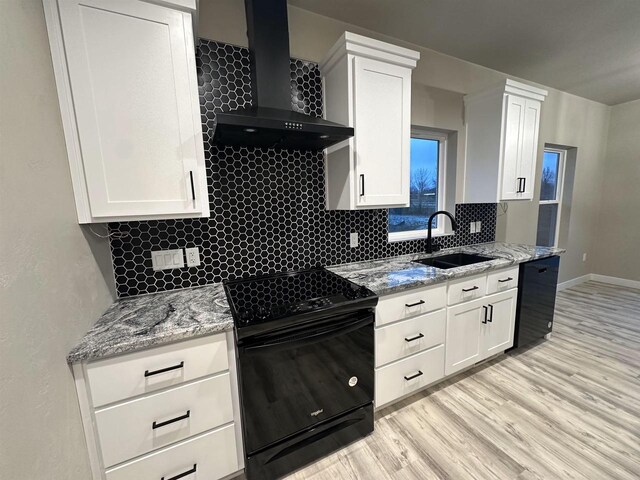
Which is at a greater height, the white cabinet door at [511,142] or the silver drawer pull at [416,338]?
the white cabinet door at [511,142]

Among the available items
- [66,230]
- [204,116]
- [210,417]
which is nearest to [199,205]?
[66,230]

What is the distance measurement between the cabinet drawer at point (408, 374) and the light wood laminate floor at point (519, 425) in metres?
0.18

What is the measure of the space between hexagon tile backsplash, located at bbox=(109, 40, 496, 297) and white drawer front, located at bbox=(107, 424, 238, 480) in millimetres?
819

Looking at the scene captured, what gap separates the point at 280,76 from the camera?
4.85 ft

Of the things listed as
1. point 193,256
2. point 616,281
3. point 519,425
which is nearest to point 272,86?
point 193,256

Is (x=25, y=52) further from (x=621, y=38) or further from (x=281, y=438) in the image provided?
(x=621, y=38)

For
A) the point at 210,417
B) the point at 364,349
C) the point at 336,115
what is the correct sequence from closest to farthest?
1. the point at 210,417
2. the point at 364,349
3. the point at 336,115

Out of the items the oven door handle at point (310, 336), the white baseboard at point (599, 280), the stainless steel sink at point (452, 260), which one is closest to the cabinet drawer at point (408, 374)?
the oven door handle at point (310, 336)

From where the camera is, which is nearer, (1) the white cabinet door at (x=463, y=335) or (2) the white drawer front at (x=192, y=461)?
(2) the white drawer front at (x=192, y=461)

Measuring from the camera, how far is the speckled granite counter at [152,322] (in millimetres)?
990

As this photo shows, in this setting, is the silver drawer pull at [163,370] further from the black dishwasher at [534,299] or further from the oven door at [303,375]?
the black dishwasher at [534,299]

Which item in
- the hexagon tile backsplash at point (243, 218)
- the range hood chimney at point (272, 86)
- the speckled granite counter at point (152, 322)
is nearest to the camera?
the speckled granite counter at point (152, 322)

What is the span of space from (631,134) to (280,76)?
17.5 ft

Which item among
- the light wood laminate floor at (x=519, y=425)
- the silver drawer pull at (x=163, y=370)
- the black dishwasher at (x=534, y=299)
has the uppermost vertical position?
the silver drawer pull at (x=163, y=370)
